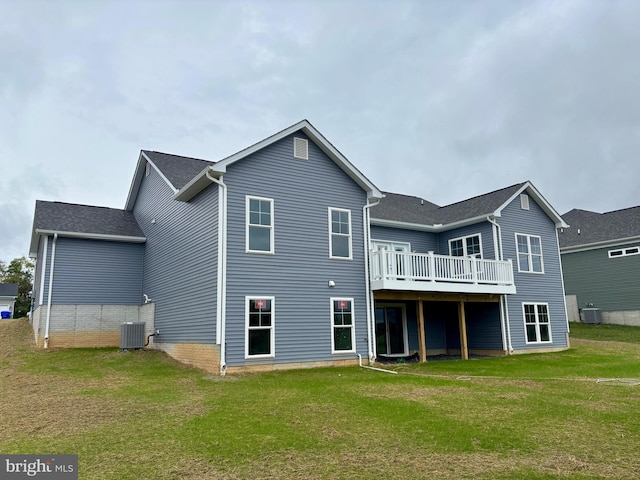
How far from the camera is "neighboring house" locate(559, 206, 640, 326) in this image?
25.6 m

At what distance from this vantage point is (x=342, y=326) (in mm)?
14953

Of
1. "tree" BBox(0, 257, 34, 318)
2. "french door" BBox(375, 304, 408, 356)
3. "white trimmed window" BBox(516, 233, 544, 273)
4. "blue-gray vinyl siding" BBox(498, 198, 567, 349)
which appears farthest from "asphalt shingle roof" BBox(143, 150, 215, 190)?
"tree" BBox(0, 257, 34, 318)

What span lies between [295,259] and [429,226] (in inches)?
317

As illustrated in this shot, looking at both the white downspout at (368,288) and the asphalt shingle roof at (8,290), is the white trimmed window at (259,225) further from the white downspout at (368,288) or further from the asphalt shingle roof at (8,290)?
the asphalt shingle roof at (8,290)

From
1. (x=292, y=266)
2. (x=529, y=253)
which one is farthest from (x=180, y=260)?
(x=529, y=253)

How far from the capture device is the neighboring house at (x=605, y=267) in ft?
83.9

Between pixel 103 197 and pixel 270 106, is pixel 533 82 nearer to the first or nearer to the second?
pixel 270 106

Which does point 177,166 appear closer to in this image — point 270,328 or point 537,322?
point 270,328

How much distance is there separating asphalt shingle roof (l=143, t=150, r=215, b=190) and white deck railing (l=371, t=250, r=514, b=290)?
7242 millimetres

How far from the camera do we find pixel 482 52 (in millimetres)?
21031

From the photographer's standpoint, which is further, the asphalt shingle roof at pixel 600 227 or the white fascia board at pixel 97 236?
the asphalt shingle roof at pixel 600 227

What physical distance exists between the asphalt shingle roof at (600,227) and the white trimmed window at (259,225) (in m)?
21.3

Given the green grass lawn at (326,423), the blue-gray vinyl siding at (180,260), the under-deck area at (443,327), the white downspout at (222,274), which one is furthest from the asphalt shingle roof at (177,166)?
the under-deck area at (443,327)

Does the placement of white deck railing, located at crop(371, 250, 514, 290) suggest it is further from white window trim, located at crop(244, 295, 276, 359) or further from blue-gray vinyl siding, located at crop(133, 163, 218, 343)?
blue-gray vinyl siding, located at crop(133, 163, 218, 343)
